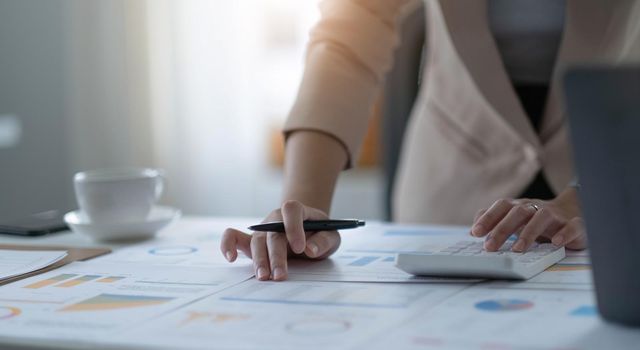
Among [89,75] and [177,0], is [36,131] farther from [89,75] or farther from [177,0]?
[177,0]

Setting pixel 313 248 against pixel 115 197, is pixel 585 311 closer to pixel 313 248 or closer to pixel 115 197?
pixel 313 248

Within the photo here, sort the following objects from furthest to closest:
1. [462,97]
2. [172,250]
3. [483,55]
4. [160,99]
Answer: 1. [160,99]
2. [462,97]
3. [483,55]
4. [172,250]

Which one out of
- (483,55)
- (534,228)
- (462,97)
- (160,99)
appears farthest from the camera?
(160,99)

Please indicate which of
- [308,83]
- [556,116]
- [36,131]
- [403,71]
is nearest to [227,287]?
[308,83]

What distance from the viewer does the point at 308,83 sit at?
1327 millimetres

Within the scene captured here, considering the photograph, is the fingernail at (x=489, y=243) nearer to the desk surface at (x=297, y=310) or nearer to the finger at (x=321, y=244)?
the desk surface at (x=297, y=310)

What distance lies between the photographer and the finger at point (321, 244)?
987 mm

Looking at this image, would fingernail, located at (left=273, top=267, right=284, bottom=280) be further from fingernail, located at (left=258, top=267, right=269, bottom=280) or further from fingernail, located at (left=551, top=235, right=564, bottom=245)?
fingernail, located at (left=551, top=235, right=564, bottom=245)

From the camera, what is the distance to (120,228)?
1.19m

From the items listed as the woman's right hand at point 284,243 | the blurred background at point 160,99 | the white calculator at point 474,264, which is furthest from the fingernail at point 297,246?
the blurred background at point 160,99

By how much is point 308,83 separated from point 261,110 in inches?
65.4

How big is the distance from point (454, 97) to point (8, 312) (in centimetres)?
101

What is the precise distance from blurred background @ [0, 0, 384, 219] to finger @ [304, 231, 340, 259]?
1929mm

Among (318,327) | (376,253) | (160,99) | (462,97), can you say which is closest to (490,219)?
(376,253)
